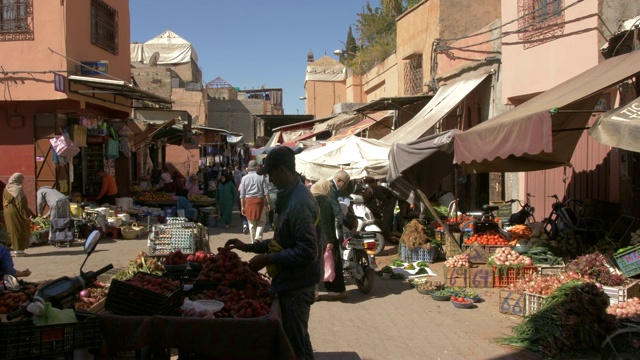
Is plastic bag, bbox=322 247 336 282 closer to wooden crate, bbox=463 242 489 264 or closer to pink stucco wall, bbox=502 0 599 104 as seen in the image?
wooden crate, bbox=463 242 489 264

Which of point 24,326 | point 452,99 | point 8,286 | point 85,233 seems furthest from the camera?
point 452,99

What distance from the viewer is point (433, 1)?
63.2ft

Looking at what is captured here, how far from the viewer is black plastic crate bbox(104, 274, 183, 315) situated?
13.0ft

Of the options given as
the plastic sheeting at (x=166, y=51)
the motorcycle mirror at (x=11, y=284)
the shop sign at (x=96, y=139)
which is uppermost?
the plastic sheeting at (x=166, y=51)

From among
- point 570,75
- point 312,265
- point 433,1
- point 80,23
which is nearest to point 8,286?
point 312,265


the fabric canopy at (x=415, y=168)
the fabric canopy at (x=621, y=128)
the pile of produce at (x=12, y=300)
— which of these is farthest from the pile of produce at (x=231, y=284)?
the fabric canopy at (x=415, y=168)

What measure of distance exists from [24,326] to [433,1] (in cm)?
1807

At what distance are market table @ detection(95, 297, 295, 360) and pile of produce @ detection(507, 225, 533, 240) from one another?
8.06m

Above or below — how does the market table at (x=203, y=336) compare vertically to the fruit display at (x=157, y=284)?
below

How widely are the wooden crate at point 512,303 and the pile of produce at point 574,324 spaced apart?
4.10ft

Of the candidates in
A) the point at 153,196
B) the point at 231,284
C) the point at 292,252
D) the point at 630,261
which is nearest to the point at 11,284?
the point at 231,284

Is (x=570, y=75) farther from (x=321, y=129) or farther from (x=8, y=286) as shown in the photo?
(x=321, y=129)

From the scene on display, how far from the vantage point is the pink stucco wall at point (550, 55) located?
35.3 feet

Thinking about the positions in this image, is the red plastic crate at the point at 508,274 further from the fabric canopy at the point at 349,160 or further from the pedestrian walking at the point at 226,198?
the pedestrian walking at the point at 226,198
